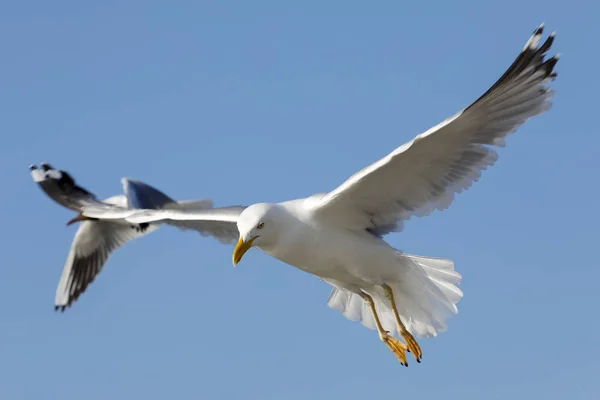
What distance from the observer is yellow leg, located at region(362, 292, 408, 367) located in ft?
18.9

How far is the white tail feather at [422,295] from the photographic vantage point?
5902 millimetres

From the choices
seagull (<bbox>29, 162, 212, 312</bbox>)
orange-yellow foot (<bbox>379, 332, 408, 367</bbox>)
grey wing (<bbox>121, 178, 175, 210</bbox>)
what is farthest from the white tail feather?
grey wing (<bbox>121, 178, 175, 210</bbox>)

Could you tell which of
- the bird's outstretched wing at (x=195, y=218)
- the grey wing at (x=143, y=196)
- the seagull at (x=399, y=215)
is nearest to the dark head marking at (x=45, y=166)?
the grey wing at (x=143, y=196)

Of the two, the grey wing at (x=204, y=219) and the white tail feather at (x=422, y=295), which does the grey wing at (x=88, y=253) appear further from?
the white tail feather at (x=422, y=295)

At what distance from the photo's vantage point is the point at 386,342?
5.91 m

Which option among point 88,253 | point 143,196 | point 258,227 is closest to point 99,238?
point 88,253

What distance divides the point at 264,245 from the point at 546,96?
174cm

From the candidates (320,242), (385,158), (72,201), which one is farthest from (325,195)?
(72,201)

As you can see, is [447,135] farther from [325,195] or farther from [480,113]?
[325,195]

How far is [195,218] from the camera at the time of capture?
6.17m

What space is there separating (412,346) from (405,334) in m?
0.09

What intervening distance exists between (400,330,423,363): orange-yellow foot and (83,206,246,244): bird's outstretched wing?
1.31 metres

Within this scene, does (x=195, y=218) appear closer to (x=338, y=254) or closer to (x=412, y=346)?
(x=338, y=254)

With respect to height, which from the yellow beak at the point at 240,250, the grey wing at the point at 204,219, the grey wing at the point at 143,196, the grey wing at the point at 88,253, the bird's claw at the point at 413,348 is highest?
the grey wing at the point at 143,196
